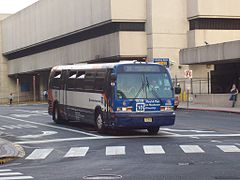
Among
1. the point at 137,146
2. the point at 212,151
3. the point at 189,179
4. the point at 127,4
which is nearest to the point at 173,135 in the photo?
the point at 137,146

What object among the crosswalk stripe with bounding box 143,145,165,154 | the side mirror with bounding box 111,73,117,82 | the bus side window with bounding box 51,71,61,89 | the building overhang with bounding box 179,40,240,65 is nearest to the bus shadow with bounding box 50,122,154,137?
the side mirror with bounding box 111,73,117,82

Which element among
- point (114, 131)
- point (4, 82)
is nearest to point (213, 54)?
point (114, 131)

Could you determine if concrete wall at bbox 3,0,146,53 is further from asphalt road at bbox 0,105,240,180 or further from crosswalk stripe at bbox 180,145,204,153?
crosswalk stripe at bbox 180,145,204,153

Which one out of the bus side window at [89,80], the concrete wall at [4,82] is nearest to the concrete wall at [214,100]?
the bus side window at [89,80]

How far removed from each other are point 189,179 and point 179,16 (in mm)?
47875

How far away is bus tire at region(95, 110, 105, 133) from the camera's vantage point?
72.9ft

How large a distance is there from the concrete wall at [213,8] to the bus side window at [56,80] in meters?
29.3

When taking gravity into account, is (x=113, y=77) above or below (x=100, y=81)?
above

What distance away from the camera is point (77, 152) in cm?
1716

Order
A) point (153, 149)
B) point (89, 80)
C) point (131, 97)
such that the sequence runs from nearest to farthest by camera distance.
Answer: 1. point (153, 149)
2. point (131, 97)
3. point (89, 80)

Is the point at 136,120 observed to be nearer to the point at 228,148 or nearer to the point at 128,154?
the point at 228,148

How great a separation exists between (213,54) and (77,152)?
96.4 ft

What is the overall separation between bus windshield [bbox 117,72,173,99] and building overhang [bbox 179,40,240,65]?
812 inches

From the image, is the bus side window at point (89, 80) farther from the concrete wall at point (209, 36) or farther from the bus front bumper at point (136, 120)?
the concrete wall at point (209, 36)
